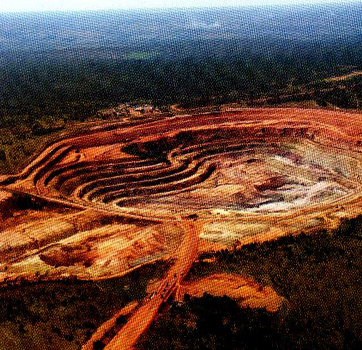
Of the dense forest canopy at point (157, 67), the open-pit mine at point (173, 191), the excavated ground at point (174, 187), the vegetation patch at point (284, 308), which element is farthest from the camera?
the dense forest canopy at point (157, 67)

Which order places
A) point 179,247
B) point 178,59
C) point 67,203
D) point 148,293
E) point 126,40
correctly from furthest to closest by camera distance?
point 126,40, point 178,59, point 67,203, point 179,247, point 148,293

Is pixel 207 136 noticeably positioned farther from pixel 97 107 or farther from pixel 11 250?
pixel 11 250

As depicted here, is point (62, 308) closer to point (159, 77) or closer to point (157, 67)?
point (159, 77)

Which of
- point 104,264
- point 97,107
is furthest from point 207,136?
point 104,264

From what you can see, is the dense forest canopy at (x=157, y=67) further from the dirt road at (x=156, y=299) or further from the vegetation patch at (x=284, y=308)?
the vegetation patch at (x=284, y=308)

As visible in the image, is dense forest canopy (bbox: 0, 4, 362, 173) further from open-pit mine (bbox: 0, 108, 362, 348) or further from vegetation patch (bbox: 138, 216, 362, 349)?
vegetation patch (bbox: 138, 216, 362, 349)

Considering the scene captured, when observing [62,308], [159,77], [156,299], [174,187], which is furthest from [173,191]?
[159,77]

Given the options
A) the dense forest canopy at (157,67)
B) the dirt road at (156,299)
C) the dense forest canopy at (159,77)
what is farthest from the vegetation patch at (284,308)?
the dense forest canopy at (157,67)
